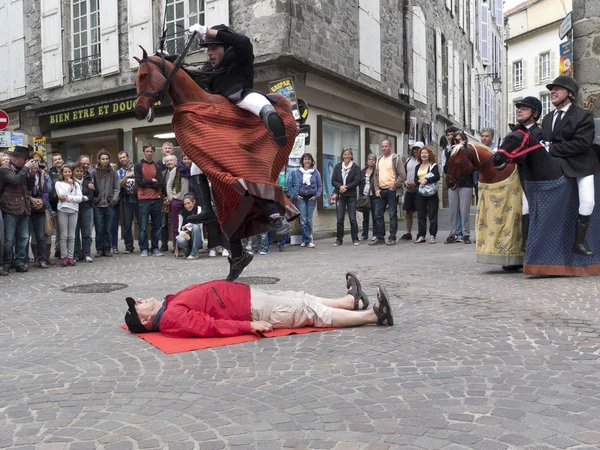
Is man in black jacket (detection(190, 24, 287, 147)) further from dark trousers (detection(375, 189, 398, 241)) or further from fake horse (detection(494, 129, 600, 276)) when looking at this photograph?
dark trousers (detection(375, 189, 398, 241))

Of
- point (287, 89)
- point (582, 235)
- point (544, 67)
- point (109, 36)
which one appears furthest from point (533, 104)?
point (544, 67)

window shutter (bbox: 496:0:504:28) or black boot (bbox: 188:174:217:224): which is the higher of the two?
window shutter (bbox: 496:0:504:28)

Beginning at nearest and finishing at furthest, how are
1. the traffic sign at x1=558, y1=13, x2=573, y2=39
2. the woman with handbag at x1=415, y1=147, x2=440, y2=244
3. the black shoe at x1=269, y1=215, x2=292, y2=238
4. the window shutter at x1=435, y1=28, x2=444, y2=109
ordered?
1. the black shoe at x1=269, y1=215, x2=292, y2=238
2. the traffic sign at x1=558, y1=13, x2=573, y2=39
3. the woman with handbag at x1=415, y1=147, x2=440, y2=244
4. the window shutter at x1=435, y1=28, x2=444, y2=109

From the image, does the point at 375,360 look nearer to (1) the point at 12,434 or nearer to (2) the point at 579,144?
(1) the point at 12,434

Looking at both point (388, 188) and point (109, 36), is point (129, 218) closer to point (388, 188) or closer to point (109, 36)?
point (388, 188)

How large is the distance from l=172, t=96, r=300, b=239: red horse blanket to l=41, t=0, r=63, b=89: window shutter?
46.7 ft

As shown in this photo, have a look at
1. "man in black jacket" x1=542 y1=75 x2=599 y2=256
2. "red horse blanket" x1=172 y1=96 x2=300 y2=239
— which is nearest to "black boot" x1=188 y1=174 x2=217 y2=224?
"red horse blanket" x1=172 y1=96 x2=300 y2=239

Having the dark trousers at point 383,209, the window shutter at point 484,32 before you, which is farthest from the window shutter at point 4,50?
the window shutter at point 484,32

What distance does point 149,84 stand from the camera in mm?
4883

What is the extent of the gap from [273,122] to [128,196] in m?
7.62

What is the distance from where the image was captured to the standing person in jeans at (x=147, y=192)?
37.0 feet

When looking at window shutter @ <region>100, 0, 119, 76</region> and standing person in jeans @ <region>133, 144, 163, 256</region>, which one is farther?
window shutter @ <region>100, 0, 119, 76</region>

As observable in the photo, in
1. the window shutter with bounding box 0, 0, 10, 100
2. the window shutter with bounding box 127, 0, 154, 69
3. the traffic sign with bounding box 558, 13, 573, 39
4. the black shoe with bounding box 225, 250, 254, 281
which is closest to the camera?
the black shoe with bounding box 225, 250, 254, 281

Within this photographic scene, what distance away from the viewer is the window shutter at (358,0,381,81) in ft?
55.6
